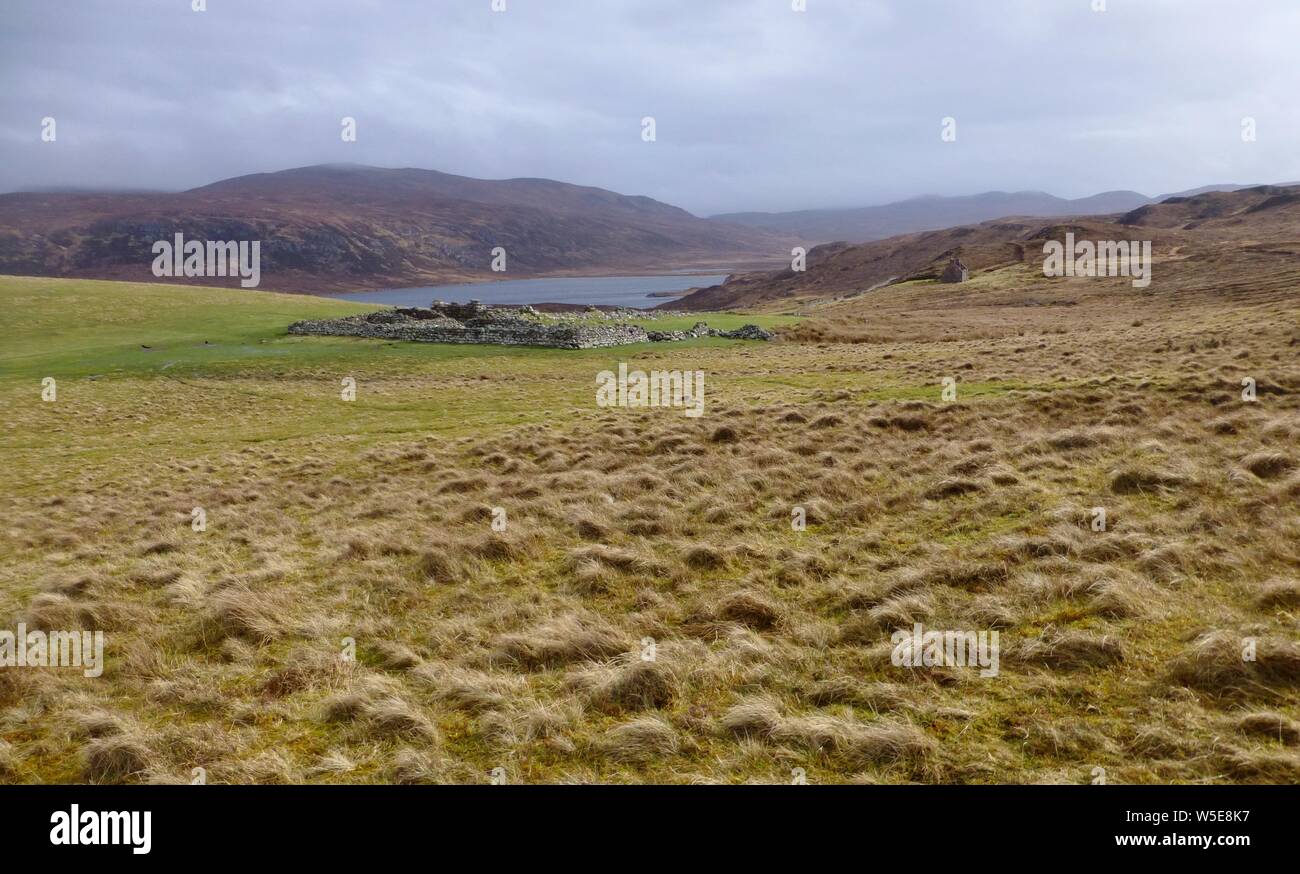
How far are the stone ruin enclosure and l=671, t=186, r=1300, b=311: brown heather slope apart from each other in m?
57.7

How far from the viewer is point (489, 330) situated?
47062 mm

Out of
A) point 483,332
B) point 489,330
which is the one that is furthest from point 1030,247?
point 483,332

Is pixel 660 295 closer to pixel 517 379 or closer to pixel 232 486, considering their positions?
pixel 517 379

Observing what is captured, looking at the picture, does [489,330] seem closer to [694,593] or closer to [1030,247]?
[694,593]

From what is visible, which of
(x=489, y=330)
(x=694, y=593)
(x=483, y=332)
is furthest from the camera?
(x=489, y=330)

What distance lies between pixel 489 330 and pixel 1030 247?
106 meters

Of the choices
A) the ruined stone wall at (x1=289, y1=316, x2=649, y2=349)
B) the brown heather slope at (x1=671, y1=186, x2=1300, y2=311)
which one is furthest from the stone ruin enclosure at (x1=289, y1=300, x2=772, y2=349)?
the brown heather slope at (x1=671, y1=186, x2=1300, y2=311)

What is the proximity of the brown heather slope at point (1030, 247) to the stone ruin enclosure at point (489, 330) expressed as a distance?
2273 inches

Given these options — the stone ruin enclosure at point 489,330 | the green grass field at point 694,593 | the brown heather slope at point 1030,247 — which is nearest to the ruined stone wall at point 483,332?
the stone ruin enclosure at point 489,330

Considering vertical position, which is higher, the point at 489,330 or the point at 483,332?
the point at 489,330

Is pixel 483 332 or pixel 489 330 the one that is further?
pixel 489 330

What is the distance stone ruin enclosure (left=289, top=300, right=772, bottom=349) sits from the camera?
44594 mm

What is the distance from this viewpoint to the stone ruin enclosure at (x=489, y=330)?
44594mm

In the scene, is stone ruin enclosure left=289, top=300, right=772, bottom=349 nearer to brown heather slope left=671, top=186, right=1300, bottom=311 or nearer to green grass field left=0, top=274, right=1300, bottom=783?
green grass field left=0, top=274, right=1300, bottom=783
